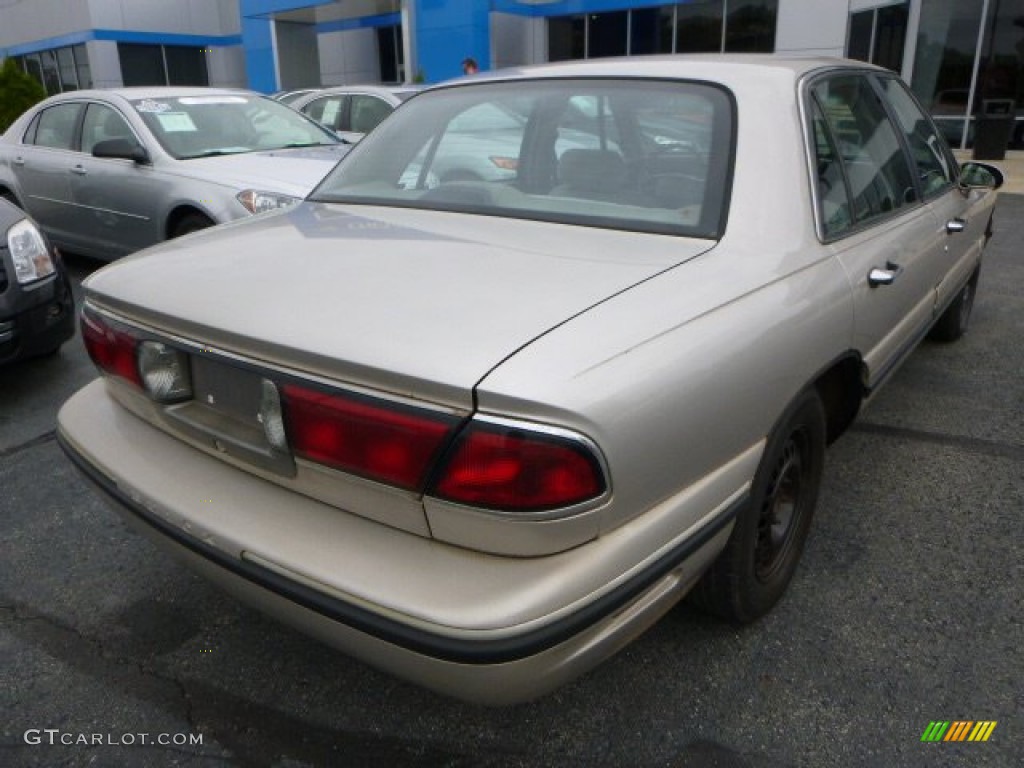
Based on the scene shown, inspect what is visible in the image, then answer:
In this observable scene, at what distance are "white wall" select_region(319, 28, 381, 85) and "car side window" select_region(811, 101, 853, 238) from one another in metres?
24.8

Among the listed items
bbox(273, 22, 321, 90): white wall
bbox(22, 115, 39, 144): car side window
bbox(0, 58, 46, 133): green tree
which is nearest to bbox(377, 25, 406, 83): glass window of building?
bbox(273, 22, 321, 90): white wall

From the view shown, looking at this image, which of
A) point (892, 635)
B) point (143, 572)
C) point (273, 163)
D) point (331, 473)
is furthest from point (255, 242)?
point (273, 163)

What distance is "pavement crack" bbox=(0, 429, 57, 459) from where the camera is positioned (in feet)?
12.2

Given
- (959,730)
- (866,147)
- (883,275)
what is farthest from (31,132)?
(959,730)

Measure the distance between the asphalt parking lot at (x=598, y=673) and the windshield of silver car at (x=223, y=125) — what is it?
3756mm

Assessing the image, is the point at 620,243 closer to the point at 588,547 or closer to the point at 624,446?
the point at 624,446

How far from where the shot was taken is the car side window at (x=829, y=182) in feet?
7.70

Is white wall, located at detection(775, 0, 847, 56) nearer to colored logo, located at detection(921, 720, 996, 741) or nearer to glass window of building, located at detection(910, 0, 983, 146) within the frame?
glass window of building, located at detection(910, 0, 983, 146)

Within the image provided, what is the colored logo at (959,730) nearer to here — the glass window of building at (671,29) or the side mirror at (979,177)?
the side mirror at (979,177)

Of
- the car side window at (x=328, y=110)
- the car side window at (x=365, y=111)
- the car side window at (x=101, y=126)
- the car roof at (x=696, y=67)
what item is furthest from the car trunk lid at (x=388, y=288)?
the car side window at (x=328, y=110)

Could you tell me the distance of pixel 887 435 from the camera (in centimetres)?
375

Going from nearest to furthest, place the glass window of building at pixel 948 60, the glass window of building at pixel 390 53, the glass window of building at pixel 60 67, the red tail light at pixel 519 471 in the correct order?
the red tail light at pixel 519 471 < the glass window of building at pixel 948 60 < the glass window of building at pixel 390 53 < the glass window of building at pixel 60 67

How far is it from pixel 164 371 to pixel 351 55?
84.8ft

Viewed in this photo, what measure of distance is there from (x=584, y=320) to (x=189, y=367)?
984mm
